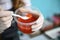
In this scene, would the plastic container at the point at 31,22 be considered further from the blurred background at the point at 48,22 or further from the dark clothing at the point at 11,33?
the blurred background at the point at 48,22

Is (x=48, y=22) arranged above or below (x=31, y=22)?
below

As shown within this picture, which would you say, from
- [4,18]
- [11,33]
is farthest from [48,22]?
[4,18]

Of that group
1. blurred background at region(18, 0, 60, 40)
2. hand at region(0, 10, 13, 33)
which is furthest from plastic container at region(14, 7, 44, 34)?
blurred background at region(18, 0, 60, 40)

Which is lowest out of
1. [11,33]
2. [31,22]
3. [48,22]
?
[48,22]

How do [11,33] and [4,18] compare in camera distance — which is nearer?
[4,18]

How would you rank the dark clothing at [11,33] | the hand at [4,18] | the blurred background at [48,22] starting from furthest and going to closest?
the blurred background at [48,22] → the dark clothing at [11,33] → the hand at [4,18]

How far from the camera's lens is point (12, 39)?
2.97ft

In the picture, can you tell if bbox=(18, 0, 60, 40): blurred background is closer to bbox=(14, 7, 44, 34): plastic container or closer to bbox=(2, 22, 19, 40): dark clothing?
bbox=(2, 22, 19, 40): dark clothing

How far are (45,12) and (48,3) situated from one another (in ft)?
0.35

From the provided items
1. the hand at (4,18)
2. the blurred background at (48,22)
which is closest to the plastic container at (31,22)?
the hand at (4,18)

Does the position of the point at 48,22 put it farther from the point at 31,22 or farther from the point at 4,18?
the point at 4,18

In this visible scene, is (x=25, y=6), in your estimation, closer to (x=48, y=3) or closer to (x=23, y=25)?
(x=23, y=25)

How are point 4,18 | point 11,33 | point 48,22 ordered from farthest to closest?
point 48,22 < point 11,33 < point 4,18

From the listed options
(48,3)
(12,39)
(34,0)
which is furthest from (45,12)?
(12,39)
